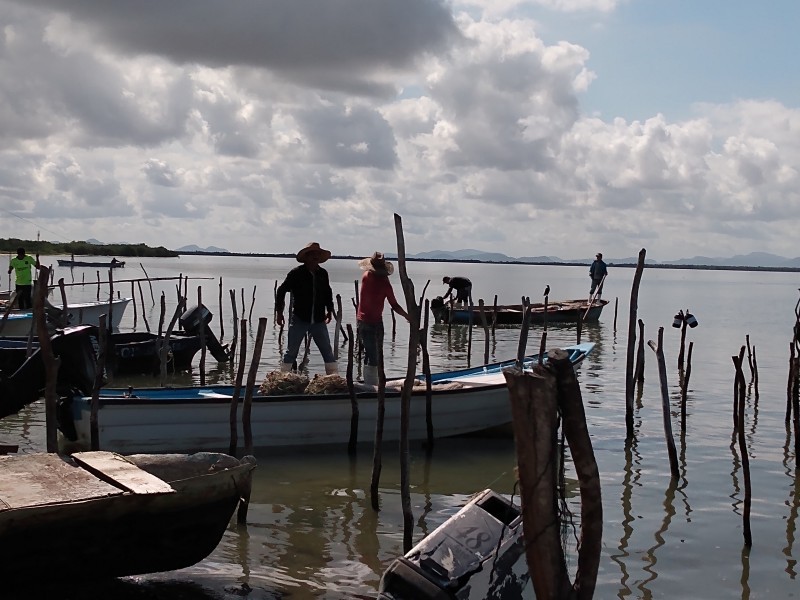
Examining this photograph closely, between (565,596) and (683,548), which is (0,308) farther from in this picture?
(565,596)

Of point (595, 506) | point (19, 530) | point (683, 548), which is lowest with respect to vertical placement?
point (683, 548)

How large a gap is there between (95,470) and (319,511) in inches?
116

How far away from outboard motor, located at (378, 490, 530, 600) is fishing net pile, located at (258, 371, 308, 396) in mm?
5506

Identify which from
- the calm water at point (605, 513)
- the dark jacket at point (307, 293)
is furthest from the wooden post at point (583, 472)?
the dark jacket at point (307, 293)

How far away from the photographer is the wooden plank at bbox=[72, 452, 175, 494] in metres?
5.75

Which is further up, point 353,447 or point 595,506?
point 595,506

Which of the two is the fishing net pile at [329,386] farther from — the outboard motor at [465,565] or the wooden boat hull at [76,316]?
the wooden boat hull at [76,316]

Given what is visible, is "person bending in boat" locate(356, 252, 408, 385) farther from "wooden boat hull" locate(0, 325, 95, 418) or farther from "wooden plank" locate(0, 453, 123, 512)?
"wooden plank" locate(0, 453, 123, 512)

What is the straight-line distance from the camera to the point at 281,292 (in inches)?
429

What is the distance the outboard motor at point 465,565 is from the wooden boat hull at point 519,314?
23803 mm

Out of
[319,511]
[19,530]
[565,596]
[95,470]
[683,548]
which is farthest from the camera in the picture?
[319,511]

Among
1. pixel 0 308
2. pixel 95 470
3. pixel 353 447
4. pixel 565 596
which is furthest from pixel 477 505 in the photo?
pixel 0 308

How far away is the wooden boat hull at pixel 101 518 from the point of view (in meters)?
5.35

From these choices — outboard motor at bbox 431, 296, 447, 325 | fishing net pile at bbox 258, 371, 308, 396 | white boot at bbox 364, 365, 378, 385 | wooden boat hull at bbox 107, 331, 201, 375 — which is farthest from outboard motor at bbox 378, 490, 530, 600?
outboard motor at bbox 431, 296, 447, 325
